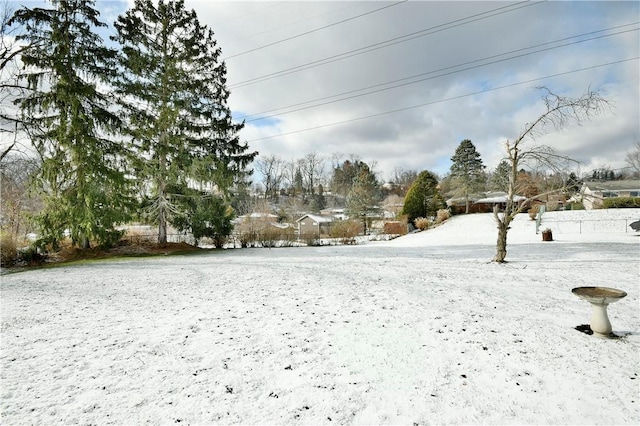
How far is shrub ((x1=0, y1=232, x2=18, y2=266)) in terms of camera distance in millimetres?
11516

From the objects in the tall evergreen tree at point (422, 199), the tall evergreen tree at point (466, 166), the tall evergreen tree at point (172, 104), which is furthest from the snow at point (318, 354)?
the tall evergreen tree at point (466, 166)

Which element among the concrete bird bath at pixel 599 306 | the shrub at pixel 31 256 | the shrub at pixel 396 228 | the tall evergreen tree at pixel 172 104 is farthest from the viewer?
the shrub at pixel 396 228

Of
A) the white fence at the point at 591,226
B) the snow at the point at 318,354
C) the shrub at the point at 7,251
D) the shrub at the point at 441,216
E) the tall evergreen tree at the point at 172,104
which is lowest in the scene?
the snow at the point at 318,354

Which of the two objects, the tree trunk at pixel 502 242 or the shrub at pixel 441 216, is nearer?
the tree trunk at pixel 502 242

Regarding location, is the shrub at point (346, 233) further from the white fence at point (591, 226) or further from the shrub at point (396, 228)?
the white fence at point (591, 226)

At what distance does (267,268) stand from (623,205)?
111ft

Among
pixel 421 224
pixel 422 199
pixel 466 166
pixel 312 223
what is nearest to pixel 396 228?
pixel 421 224

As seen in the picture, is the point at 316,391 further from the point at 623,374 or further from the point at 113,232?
the point at 113,232

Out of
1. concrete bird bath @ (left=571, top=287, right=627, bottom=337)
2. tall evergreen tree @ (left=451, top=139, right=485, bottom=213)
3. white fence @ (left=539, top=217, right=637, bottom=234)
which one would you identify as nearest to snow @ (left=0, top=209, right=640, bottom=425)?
concrete bird bath @ (left=571, top=287, right=627, bottom=337)

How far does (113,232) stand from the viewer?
14.0m

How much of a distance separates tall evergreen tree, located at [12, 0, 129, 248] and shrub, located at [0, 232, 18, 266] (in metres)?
1.01

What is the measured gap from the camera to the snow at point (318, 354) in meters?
2.73

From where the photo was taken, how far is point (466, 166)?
41.7 m

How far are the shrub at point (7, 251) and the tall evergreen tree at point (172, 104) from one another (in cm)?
528
